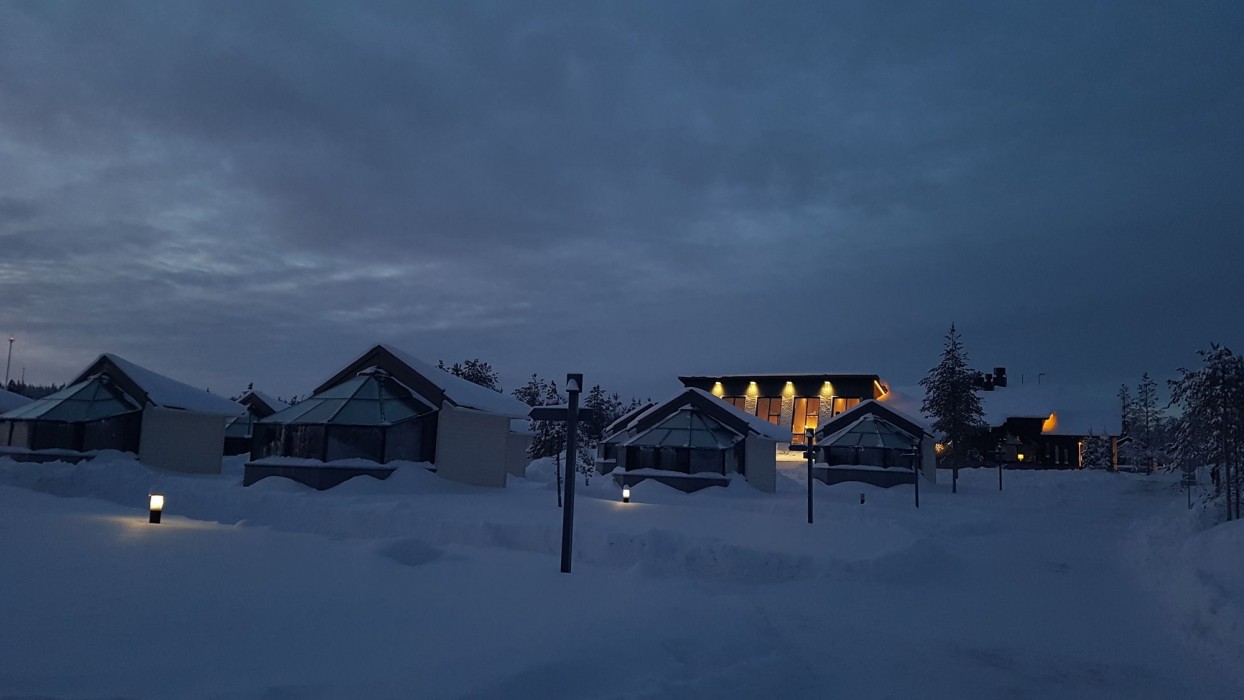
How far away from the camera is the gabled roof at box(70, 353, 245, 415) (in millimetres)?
32719

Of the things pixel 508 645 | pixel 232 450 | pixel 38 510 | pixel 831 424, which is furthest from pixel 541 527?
pixel 232 450

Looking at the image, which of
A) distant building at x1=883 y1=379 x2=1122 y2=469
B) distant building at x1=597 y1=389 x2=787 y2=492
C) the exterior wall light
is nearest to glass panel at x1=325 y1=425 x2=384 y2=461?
the exterior wall light

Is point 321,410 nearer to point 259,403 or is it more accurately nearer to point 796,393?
point 259,403

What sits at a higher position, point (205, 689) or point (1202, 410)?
point (1202, 410)

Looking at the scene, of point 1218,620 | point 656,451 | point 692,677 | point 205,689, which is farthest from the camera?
point 656,451

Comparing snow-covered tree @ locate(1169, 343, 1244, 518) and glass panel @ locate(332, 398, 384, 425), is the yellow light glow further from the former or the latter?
glass panel @ locate(332, 398, 384, 425)

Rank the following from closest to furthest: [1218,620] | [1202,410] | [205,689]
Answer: [205,689] → [1218,620] → [1202,410]

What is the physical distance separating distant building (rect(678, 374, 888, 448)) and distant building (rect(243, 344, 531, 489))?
44.7 m

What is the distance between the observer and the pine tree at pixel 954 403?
5062 cm

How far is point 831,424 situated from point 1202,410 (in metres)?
20.9

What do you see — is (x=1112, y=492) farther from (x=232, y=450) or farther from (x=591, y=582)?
(x=232, y=450)

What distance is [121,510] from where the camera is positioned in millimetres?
17859

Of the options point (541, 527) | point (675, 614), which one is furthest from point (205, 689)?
point (541, 527)

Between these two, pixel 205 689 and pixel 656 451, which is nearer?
pixel 205 689
